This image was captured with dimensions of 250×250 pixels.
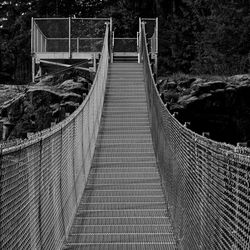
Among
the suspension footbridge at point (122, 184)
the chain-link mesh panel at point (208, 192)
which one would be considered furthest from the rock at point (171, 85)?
the chain-link mesh panel at point (208, 192)

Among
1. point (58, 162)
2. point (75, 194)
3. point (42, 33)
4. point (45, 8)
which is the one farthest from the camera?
point (45, 8)

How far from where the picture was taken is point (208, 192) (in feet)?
11.8

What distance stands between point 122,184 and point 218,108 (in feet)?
16.2

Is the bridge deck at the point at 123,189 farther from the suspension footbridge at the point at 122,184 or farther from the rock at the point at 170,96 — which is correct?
the rock at the point at 170,96

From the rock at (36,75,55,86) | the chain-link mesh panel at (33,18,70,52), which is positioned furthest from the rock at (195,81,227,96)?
the chain-link mesh panel at (33,18,70,52)

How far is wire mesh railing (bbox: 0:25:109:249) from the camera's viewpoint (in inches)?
117

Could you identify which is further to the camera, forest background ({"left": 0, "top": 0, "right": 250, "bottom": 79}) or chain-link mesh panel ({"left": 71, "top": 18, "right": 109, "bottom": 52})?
forest background ({"left": 0, "top": 0, "right": 250, "bottom": 79})

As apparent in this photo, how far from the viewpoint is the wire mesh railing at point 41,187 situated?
2961 mm

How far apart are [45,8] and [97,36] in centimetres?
1350

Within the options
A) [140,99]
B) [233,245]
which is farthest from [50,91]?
[233,245]

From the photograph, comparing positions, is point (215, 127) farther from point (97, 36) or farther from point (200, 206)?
point (200, 206)

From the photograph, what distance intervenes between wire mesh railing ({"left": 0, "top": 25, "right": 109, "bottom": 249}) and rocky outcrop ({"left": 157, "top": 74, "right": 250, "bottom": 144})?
199 inches

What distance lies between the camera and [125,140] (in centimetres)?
945

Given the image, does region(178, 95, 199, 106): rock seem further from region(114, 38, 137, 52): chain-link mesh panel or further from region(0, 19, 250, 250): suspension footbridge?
region(114, 38, 137, 52): chain-link mesh panel
